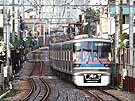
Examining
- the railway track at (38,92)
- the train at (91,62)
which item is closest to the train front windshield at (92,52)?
the train at (91,62)

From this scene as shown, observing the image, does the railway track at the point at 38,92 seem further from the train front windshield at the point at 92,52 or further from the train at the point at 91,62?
the train front windshield at the point at 92,52

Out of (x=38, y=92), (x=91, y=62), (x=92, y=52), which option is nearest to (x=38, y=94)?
(x=38, y=92)

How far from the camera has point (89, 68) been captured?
950 inches

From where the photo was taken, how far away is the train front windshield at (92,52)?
79.7ft

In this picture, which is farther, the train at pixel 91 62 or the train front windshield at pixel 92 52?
the train front windshield at pixel 92 52

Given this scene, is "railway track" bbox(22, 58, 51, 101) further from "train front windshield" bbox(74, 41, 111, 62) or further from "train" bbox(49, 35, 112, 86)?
"train front windshield" bbox(74, 41, 111, 62)

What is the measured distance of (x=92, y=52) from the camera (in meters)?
24.3

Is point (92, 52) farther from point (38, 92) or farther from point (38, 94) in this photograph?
point (38, 94)

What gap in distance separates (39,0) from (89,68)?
8360 mm

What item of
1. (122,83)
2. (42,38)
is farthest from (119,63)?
(42,38)

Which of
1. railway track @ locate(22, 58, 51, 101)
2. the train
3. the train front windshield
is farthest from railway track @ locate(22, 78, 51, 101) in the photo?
the train front windshield

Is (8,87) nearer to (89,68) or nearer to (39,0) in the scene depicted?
(89,68)

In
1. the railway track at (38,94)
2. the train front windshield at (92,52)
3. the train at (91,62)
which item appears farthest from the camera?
the train front windshield at (92,52)

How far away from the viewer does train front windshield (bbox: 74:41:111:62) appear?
24.3m
